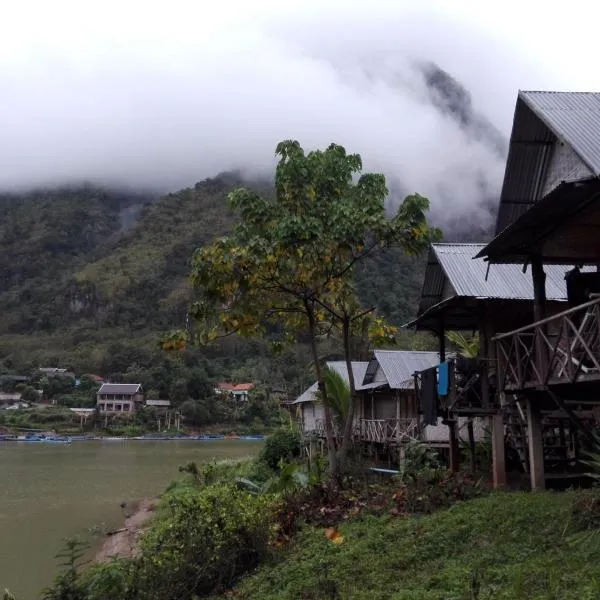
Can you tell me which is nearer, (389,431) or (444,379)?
(444,379)

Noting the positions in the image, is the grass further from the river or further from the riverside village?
the river

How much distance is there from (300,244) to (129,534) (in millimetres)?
11077

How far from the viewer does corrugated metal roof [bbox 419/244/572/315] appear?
12.5 metres

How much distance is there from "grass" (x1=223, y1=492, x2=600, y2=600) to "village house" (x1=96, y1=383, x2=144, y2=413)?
78.5 meters

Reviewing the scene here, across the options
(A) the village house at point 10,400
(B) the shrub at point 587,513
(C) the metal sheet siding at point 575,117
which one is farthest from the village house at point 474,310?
(A) the village house at point 10,400

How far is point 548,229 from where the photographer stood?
9219 millimetres

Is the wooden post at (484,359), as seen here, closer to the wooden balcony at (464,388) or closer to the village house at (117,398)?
the wooden balcony at (464,388)

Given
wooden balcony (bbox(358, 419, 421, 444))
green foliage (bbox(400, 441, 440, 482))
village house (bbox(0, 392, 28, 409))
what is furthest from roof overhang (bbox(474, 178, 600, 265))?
village house (bbox(0, 392, 28, 409))

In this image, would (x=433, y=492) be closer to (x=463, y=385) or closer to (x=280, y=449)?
(x=463, y=385)

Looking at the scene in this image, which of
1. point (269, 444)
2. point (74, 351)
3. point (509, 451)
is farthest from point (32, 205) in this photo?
point (509, 451)

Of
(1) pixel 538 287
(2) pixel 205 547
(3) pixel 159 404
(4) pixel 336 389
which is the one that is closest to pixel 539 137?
(1) pixel 538 287

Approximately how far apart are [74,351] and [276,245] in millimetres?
107597

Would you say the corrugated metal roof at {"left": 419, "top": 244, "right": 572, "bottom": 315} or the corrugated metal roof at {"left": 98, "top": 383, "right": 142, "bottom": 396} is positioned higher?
the corrugated metal roof at {"left": 419, "top": 244, "right": 572, "bottom": 315}

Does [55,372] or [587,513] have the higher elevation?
[55,372]
